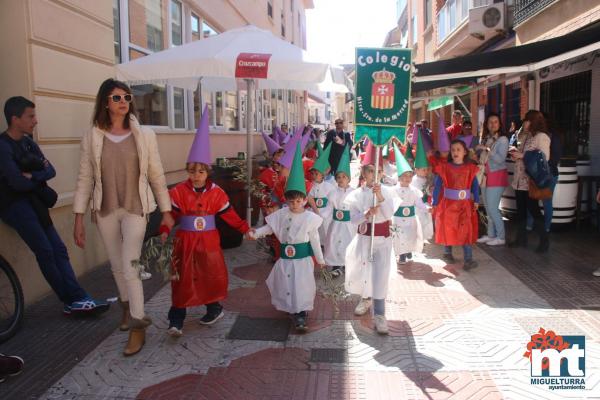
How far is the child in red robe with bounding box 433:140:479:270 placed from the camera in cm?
641

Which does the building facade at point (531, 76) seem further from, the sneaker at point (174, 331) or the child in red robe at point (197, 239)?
the sneaker at point (174, 331)

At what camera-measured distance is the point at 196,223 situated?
4.38 m

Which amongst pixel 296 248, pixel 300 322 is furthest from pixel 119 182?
pixel 300 322

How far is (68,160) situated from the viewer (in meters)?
5.71

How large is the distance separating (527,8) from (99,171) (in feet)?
36.1

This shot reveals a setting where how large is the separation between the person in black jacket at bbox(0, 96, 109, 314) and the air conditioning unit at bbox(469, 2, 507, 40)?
12.6 m

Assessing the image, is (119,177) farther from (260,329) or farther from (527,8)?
(527,8)

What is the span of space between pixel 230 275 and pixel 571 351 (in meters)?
3.78

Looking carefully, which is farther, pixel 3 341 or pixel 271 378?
pixel 3 341

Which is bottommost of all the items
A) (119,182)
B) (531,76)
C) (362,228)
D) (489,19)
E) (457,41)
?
(362,228)

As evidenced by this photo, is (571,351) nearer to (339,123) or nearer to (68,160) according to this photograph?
(68,160)

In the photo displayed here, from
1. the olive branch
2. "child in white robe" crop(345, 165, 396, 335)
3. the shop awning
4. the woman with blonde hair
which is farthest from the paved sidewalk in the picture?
the shop awning

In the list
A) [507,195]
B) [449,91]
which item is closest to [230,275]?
[507,195]

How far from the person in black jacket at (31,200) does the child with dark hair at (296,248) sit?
1.75 meters
